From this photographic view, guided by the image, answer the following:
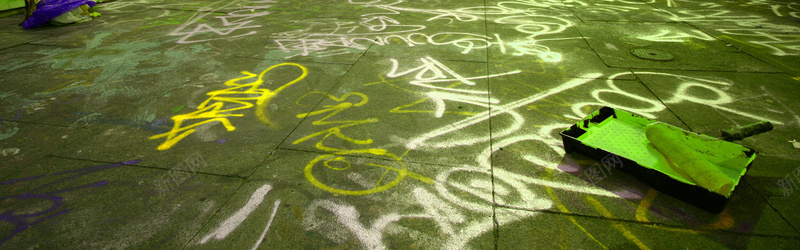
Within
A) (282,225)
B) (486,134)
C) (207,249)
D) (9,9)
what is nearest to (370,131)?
(486,134)

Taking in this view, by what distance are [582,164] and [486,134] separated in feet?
2.83

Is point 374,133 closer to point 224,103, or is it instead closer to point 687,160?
point 224,103

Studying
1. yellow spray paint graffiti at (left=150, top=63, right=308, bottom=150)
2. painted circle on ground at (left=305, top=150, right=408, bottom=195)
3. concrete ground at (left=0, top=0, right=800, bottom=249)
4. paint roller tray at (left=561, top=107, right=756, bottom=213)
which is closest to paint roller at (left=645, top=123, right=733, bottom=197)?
paint roller tray at (left=561, top=107, right=756, bottom=213)

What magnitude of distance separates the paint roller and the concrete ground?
0.67 ft

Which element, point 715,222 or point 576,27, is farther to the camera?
point 576,27

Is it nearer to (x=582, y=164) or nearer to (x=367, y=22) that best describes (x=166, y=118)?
(x=582, y=164)

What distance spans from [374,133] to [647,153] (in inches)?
92.3

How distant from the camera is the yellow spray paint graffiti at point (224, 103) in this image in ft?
11.5

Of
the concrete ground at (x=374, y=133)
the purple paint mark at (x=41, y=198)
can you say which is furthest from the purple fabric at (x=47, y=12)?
the purple paint mark at (x=41, y=198)

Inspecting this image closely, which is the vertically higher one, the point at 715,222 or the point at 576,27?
the point at 576,27

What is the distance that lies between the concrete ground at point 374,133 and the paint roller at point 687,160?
205 mm

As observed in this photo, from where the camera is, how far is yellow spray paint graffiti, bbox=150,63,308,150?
138 inches

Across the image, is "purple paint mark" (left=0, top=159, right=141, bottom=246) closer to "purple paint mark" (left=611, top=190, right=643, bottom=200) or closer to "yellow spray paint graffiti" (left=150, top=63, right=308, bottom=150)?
"yellow spray paint graffiti" (left=150, top=63, right=308, bottom=150)

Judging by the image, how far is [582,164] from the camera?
2922mm
